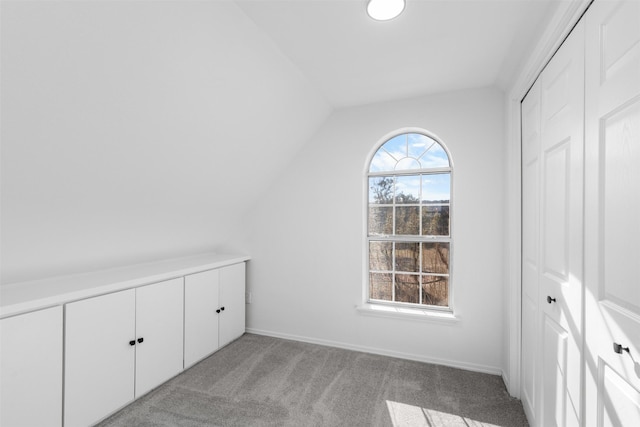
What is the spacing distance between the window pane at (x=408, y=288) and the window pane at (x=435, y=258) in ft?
0.46

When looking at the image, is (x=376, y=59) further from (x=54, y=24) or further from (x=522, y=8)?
(x=54, y=24)

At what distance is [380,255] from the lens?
116 inches

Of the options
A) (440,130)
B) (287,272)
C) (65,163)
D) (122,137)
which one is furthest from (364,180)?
(65,163)

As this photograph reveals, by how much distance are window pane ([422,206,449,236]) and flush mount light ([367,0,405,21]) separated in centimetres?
169

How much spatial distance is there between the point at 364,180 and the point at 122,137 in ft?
6.50

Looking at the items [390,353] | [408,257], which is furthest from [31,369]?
[408,257]

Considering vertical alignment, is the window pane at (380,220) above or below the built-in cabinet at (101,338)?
above

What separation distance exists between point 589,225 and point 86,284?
2.67 metres

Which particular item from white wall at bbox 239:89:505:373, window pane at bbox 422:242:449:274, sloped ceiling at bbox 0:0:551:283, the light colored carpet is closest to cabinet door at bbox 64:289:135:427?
the light colored carpet

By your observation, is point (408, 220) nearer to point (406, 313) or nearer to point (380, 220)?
point (380, 220)

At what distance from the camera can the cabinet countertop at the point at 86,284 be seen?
1.54 metres

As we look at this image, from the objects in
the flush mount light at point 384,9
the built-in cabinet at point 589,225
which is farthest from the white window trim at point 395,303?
the flush mount light at point 384,9

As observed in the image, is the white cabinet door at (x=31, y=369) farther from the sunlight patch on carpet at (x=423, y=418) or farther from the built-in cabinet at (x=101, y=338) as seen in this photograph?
the sunlight patch on carpet at (x=423, y=418)

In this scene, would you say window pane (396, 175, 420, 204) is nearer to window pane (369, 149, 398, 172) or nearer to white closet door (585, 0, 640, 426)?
window pane (369, 149, 398, 172)
